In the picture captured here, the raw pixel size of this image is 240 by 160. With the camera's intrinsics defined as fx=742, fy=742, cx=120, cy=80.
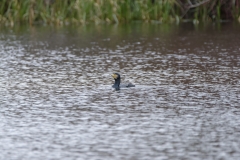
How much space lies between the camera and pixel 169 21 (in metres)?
30.4

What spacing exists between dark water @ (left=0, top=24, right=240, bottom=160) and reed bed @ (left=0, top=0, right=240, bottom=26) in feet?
15.9

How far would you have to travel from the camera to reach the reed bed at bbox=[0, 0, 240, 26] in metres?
29.1

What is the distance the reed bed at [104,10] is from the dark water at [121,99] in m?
4.86

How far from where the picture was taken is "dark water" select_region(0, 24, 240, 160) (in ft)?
31.9

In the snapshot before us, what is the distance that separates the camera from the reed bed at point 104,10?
2914cm

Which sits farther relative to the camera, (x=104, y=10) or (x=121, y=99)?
(x=104, y=10)

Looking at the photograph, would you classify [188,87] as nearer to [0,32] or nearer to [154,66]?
[154,66]

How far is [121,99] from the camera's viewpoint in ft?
43.9

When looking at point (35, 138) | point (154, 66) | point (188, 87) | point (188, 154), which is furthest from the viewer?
point (154, 66)

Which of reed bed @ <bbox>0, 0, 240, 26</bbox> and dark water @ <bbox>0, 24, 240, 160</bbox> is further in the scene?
reed bed @ <bbox>0, 0, 240, 26</bbox>

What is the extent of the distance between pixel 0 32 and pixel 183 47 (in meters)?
8.01

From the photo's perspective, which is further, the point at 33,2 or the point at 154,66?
the point at 33,2

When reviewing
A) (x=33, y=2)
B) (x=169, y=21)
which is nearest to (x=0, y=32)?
(x=33, y=2)

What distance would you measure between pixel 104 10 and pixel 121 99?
16506 mm
